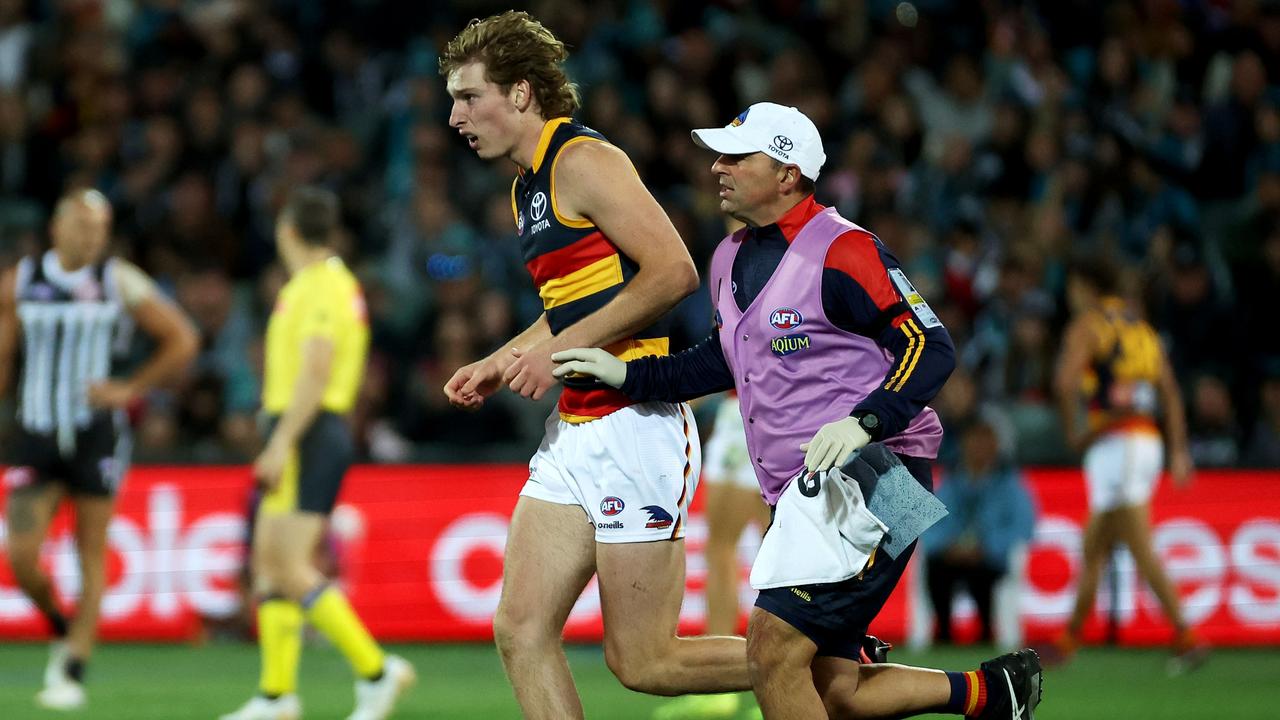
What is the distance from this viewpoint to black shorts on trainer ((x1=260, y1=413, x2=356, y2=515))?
8898 millimetres

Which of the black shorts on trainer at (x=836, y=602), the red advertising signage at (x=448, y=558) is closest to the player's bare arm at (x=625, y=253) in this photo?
the black shorts on trainer at (x=836, y=602)

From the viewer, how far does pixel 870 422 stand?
5.21 meters

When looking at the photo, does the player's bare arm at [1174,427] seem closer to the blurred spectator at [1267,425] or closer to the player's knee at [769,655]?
the blurred spectator at [1267,425]

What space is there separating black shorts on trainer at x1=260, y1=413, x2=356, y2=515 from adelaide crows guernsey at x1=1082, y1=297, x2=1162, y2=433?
5.55 metres

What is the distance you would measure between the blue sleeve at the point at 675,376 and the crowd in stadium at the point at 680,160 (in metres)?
7.90

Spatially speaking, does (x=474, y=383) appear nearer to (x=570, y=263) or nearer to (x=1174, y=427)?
(x=570, y=263)

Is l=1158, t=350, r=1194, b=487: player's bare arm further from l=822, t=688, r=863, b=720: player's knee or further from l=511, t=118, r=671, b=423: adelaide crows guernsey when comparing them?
l=511, t=118, r=671, b=423: adelaide crows guernsey

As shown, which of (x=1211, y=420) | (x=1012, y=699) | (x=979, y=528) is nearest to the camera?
(x=1012, y=699)

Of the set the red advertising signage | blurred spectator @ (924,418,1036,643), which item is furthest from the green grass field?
blurred spectator @ (924,418,1036,643)

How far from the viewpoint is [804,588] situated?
18.0 ft

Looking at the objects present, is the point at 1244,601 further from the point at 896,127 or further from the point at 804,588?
the point at 804,588

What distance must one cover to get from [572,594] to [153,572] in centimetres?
827

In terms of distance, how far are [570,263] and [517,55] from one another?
29.6 inches

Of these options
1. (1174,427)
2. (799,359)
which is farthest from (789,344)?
(1174,427)
